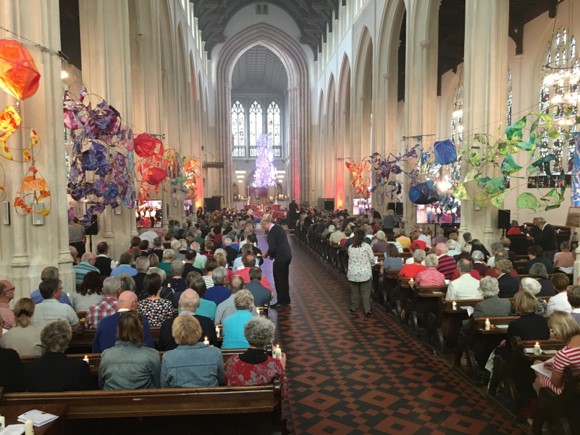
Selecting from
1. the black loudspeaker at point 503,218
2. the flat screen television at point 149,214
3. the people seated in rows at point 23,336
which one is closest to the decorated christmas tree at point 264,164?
the flat screen television at point 149,214

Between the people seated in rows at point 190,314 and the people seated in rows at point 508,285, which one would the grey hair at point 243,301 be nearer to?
the people seated in rows at point 190,314

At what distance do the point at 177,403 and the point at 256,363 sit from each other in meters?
0.61

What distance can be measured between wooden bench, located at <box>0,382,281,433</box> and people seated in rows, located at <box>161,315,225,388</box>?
23cm

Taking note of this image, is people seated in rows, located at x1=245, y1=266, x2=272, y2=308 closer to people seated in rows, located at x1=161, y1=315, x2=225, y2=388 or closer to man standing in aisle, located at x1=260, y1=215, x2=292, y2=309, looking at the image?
man standing in aisle, located at x1=260, y1=215, x2=292, y2=309

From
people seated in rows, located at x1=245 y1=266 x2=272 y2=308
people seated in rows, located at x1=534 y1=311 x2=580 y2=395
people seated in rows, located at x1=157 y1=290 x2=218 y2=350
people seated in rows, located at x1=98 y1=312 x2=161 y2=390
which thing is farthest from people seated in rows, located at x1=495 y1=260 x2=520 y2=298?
people seated in rows, located at x1=98 y1=312 x2=161 y2=390

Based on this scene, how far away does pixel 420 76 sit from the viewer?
55.4ft

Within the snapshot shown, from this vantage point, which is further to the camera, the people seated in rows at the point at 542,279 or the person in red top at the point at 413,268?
the person in red top at the point at 413,268

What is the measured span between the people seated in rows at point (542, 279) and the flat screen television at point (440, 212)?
7749 mm

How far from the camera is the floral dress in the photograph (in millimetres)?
5160

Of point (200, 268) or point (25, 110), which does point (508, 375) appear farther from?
point (25, 110)

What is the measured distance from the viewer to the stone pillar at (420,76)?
16312mm

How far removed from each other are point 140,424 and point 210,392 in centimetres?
52

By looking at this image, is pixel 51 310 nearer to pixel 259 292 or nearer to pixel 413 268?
pixel 259 292

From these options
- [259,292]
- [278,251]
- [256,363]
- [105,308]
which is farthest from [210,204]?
[256,363]
